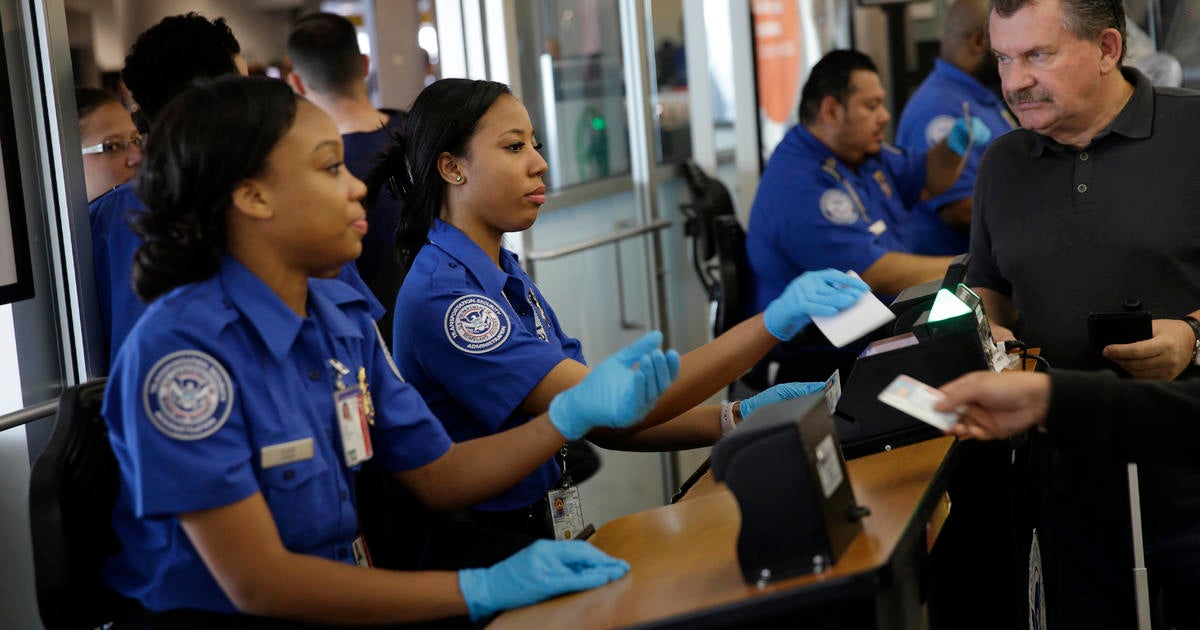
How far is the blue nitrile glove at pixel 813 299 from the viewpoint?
1.88 metres

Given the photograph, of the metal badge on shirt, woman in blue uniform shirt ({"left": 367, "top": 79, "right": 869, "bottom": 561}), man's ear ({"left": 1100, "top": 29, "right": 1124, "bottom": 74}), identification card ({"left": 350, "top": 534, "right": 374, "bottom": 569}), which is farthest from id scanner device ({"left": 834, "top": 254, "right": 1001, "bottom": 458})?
the metal badge on shirt

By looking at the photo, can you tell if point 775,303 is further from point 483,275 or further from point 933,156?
point 933,156

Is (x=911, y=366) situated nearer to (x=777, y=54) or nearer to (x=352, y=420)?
(x=352, y=420)

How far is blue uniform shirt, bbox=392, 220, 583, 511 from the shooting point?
6.61ft

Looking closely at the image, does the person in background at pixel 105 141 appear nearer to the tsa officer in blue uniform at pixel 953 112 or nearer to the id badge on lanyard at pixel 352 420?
the id badge on lanyard at pixel 352 420

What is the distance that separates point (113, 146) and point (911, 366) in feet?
5.21

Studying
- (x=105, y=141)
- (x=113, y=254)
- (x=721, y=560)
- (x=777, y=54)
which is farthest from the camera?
(x=777, y=54)

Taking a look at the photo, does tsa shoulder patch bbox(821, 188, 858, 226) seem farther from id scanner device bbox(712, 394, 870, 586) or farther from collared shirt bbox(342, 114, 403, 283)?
id scanner device bbox(712, 394, 870, 586)

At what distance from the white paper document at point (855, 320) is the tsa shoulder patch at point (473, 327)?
53cm

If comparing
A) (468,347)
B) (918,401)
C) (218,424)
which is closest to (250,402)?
(218,424)

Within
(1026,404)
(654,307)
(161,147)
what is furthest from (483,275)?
(654,307)

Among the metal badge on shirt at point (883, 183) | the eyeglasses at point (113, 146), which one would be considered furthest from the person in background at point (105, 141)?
the metal badge on shirt at point (883, 183)

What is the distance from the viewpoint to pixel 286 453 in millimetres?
1533

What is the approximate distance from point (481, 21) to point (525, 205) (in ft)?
5.03
